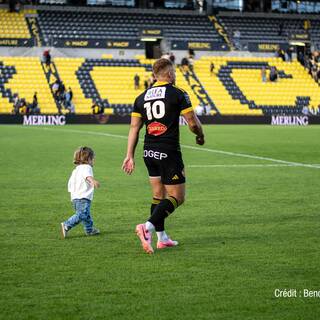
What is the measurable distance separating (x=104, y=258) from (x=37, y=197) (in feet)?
17.3

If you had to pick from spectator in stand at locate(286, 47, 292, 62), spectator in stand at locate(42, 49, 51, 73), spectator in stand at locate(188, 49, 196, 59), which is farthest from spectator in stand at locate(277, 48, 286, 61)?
spectator in stand at locate(42, 49, 51, 73)

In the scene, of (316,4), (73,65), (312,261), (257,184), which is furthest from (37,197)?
(316,4)

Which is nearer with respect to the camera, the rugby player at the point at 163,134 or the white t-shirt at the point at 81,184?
the rugby player at the point at 163,134

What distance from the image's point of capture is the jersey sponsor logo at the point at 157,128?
28.4 ft

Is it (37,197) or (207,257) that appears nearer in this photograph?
(207,257)

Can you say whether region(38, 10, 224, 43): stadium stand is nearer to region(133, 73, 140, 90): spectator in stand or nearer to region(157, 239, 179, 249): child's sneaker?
region(133, 73, 140, 90): spectator in stand

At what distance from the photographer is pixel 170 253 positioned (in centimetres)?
852

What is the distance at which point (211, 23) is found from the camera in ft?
205

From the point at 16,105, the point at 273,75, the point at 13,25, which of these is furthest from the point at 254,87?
the point at 16,105

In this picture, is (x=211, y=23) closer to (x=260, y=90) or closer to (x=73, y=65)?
(x=260, y=90)

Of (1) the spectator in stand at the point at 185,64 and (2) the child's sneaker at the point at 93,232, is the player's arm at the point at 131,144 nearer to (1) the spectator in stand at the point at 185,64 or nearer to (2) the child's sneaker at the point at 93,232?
(2) the child's sneaker at the point at 93,232

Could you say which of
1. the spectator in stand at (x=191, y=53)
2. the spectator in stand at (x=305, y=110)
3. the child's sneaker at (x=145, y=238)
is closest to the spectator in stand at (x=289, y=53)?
the spectator in stand at (x=191, y=53)

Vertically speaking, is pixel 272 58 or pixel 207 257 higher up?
pixel 207 257

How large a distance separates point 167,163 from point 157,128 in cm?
37
